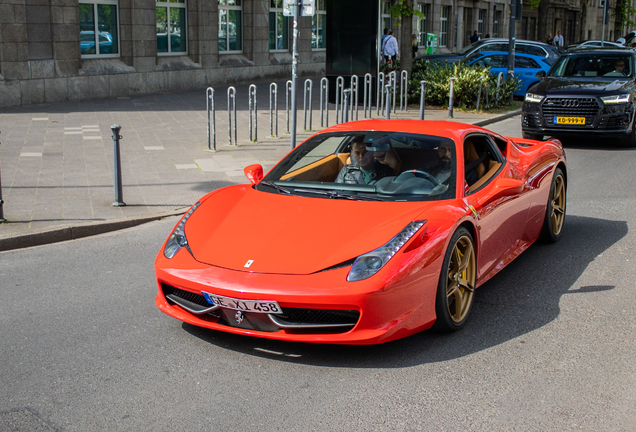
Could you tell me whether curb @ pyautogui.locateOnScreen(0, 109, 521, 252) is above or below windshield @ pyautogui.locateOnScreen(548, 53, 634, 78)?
below

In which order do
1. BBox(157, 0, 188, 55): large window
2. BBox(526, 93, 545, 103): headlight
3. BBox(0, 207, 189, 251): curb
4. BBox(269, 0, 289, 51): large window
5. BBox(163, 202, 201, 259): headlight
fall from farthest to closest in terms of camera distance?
BBox(269, 0, 289, 51): large window < BBox(157, 0, 188, 55): large window < BBox(526, 93, 545, 103): headlight < BBox(0, 207, 189, 251): curb < BBox(163, 202, 201, 259): headlight

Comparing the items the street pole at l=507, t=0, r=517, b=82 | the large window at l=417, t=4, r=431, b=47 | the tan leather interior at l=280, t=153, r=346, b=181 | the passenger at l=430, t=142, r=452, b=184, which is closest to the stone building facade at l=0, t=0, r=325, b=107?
the street pole at l=507, t=0, r=517, b=82

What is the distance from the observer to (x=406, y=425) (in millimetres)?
3477

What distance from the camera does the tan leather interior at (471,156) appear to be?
5375 mm

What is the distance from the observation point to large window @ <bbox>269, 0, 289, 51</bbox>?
2728cm

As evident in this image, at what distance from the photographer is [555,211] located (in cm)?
694

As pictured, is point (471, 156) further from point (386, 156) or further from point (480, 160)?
point (386, 156)

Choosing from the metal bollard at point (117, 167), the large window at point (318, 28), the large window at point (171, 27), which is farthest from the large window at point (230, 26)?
the metal bollard at point (117, 167)

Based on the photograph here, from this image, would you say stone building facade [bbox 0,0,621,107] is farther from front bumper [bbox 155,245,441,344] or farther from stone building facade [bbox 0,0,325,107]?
front bumper [bbox 155,245,441,344]

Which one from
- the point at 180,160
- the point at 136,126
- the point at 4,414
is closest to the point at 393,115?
the point at 136,126

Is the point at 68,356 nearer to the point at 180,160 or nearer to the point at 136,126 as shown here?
the point at 180,160

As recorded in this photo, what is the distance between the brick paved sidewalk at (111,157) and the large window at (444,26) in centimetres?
2506

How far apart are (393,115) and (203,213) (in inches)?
515

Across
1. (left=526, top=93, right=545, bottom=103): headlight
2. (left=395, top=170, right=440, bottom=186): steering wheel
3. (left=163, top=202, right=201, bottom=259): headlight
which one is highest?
(left=526, top=93, right=545, bottom=103): headlight
